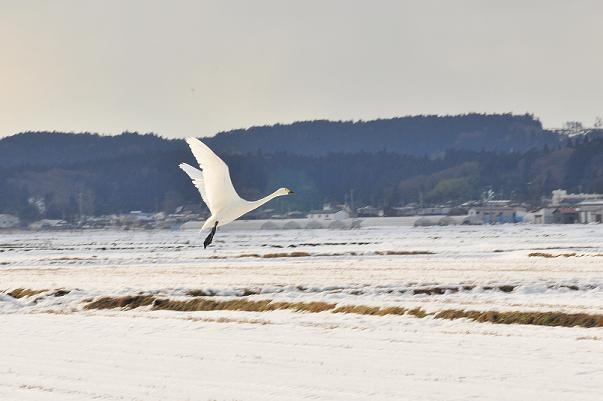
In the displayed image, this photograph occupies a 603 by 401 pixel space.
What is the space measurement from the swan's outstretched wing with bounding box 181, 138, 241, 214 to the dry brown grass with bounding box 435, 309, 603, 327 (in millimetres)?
7975

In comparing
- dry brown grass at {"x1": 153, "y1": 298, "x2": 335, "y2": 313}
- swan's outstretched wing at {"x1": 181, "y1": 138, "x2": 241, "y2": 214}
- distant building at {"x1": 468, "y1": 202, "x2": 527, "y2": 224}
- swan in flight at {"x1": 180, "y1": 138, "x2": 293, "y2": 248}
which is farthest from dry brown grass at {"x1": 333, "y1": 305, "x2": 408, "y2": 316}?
distant building at {"x1": 468, "y1": 202, "x2": 527, "y2": 224}

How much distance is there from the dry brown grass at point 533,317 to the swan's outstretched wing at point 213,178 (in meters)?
7.97

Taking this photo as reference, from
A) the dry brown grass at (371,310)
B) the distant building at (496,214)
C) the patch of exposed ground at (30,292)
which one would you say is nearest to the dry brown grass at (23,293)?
the patch of exposed ground at (30,292)

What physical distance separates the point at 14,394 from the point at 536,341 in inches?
266

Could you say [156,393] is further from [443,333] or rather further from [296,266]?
[296,266]

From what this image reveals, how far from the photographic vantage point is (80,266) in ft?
138

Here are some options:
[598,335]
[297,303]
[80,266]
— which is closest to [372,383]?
[598,335]

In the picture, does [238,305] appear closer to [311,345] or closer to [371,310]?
[371,310]

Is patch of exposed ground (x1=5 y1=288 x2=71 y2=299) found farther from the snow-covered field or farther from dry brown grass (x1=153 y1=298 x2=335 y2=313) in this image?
dry brown grass (x1=153 y1=298 x2=335 y2=313)

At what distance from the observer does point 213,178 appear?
89.1 ft

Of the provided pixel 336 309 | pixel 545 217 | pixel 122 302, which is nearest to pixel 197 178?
pixel 122 302

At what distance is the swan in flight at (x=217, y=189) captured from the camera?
26094mm

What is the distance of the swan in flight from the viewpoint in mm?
26094

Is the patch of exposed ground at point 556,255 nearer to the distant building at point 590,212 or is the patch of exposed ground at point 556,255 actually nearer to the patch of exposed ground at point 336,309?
the patch of exposed ground at point 336,309
